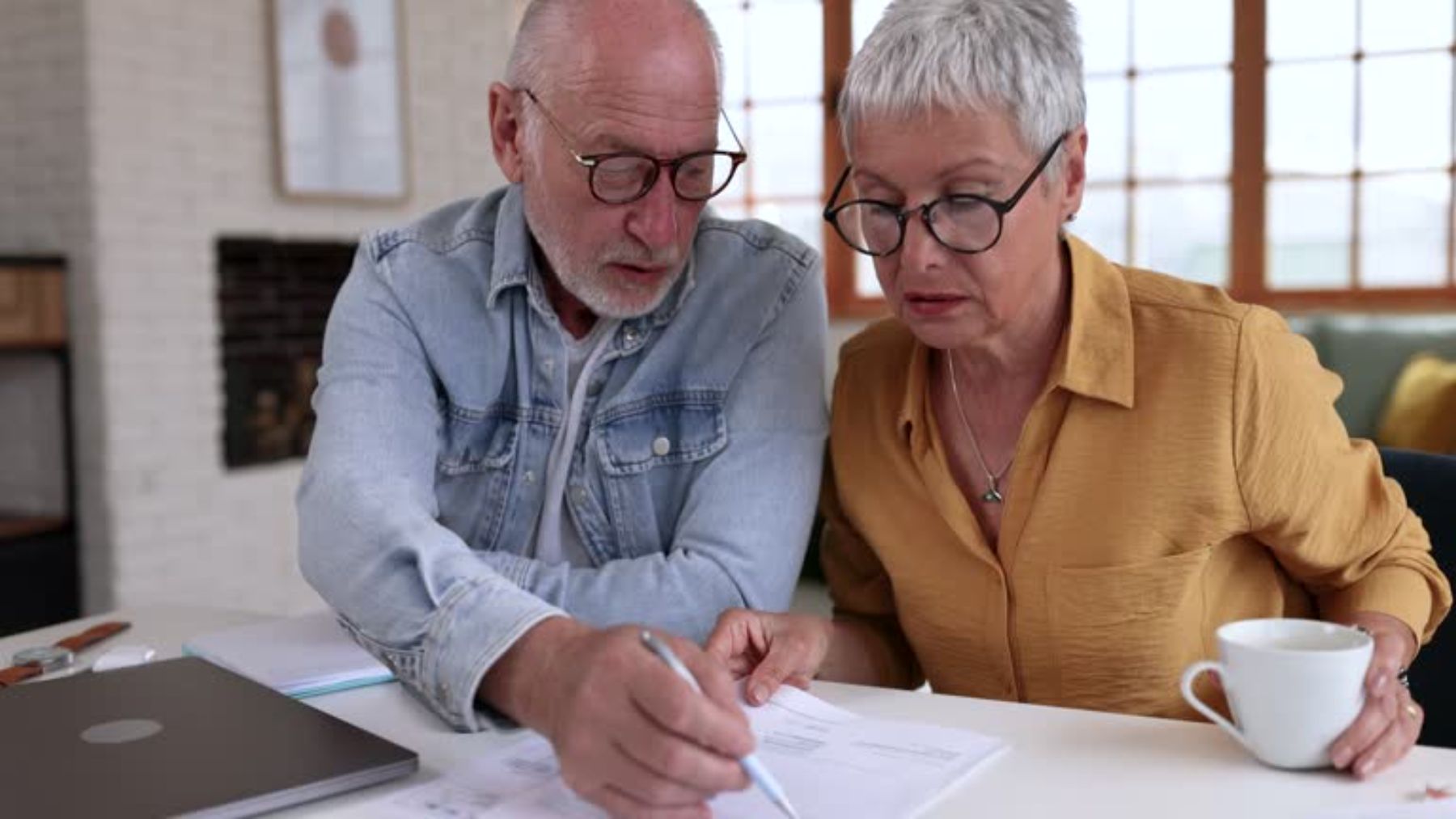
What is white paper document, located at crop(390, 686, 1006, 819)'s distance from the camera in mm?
896

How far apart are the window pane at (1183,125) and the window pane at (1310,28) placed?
0.69ft

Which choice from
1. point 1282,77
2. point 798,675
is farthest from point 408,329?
point 1282,77

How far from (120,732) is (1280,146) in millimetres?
4698

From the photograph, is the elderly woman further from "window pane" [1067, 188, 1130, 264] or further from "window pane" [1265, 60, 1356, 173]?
"window pane" [1067, 188, 1130, 264]

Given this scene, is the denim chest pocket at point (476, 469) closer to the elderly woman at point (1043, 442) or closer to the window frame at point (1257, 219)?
the elderly woman at point (1043, 442)

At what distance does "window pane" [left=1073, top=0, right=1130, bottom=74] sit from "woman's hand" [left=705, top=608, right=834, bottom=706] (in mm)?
4314

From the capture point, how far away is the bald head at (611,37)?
1421 millimetres

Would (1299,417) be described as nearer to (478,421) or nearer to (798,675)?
(798,675)

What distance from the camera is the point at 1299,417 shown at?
122cm

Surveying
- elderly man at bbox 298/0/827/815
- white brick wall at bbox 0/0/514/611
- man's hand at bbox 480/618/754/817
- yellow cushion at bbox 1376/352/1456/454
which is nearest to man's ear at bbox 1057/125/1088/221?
elderly man at bbox 298/0/827/815

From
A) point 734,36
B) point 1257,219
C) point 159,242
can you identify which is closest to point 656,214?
point 159,242

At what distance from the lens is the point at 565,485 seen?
147 cm

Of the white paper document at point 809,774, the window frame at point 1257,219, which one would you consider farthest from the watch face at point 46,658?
the window frame at point 1257,219

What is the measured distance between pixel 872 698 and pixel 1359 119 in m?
4.34
